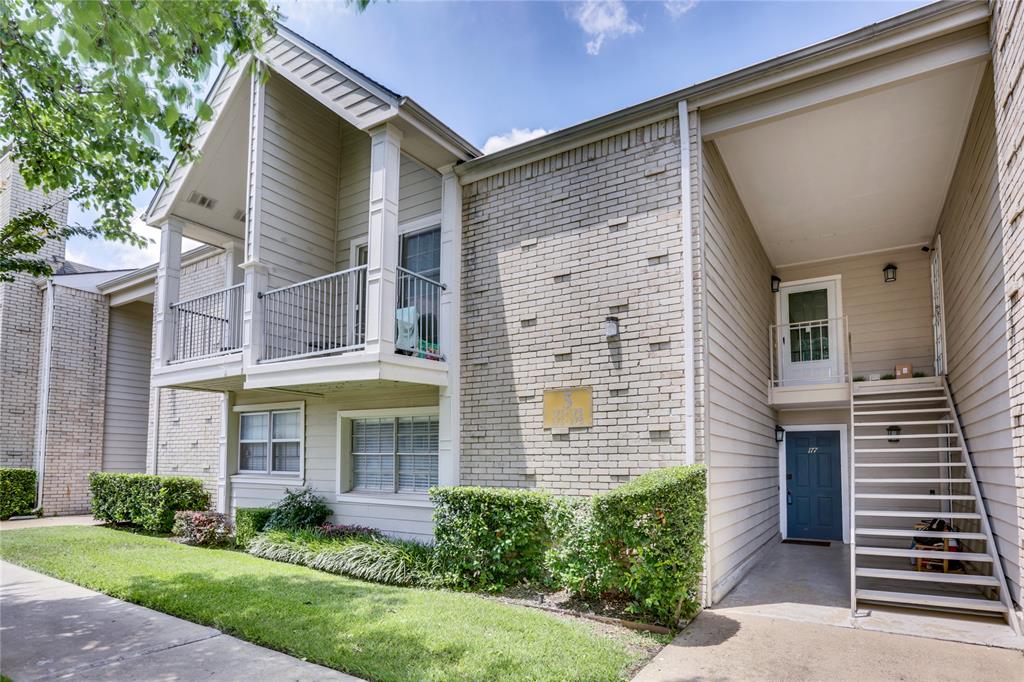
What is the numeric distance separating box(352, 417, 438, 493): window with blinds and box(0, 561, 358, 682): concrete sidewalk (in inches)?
137

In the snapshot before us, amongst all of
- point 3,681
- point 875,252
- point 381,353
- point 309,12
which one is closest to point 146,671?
point 3,681

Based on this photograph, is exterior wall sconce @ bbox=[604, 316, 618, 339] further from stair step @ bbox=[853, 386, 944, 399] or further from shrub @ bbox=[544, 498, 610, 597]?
stair step @ bbox=[853, 386, 944, 399]

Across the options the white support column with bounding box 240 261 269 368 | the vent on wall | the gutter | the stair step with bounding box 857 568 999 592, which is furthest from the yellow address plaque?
the vent on wall

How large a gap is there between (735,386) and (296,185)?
7.21 meters

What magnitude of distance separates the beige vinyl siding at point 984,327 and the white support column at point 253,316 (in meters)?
8.57

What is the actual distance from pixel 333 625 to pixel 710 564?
3.83m

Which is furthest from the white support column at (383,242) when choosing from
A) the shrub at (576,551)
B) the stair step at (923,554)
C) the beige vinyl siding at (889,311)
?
the beige vinyl siding at (889,311)

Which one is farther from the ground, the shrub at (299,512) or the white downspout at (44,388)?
the white downspout at (44,388)

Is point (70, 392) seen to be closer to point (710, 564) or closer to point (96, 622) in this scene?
point (96, 622)

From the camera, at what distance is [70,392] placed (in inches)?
559

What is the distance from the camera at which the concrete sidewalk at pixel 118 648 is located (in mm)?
4426

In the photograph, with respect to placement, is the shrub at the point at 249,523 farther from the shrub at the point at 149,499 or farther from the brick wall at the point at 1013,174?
the brick wall at the point at 1013,174

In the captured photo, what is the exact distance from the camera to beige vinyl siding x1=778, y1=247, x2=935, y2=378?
34.8ft

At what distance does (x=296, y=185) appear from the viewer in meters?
9.48
